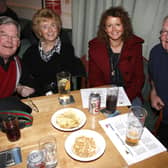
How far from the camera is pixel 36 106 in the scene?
4.38 feet

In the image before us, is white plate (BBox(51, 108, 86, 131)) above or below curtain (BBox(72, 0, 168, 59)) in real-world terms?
below

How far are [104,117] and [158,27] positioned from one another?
119 centimetres

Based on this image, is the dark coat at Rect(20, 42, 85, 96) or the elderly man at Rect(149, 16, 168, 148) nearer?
the elderly man at Rect(149, 16, 168, 148)

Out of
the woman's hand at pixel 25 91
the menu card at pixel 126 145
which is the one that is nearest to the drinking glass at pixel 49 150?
the menu card at pixel 126 145

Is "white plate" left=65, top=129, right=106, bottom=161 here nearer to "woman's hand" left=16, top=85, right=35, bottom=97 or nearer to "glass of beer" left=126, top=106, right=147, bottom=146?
"glass of beer" left=126, top=106, right=147, bottom=146

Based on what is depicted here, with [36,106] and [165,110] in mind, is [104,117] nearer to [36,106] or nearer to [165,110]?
[36,106]

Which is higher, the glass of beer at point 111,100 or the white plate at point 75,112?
the glass of beer at point 111,100

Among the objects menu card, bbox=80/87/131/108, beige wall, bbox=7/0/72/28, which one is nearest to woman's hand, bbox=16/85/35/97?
menu card, bbox=80/87/131/108

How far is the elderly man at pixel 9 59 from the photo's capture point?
1555mm

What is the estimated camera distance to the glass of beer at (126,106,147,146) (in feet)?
3.33

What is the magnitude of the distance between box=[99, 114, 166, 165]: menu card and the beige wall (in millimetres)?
2221

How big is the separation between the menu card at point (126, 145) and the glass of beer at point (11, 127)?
1.64 ft

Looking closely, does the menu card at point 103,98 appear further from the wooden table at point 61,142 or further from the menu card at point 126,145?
the menu card at point 126,145

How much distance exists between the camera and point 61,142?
1055mm
